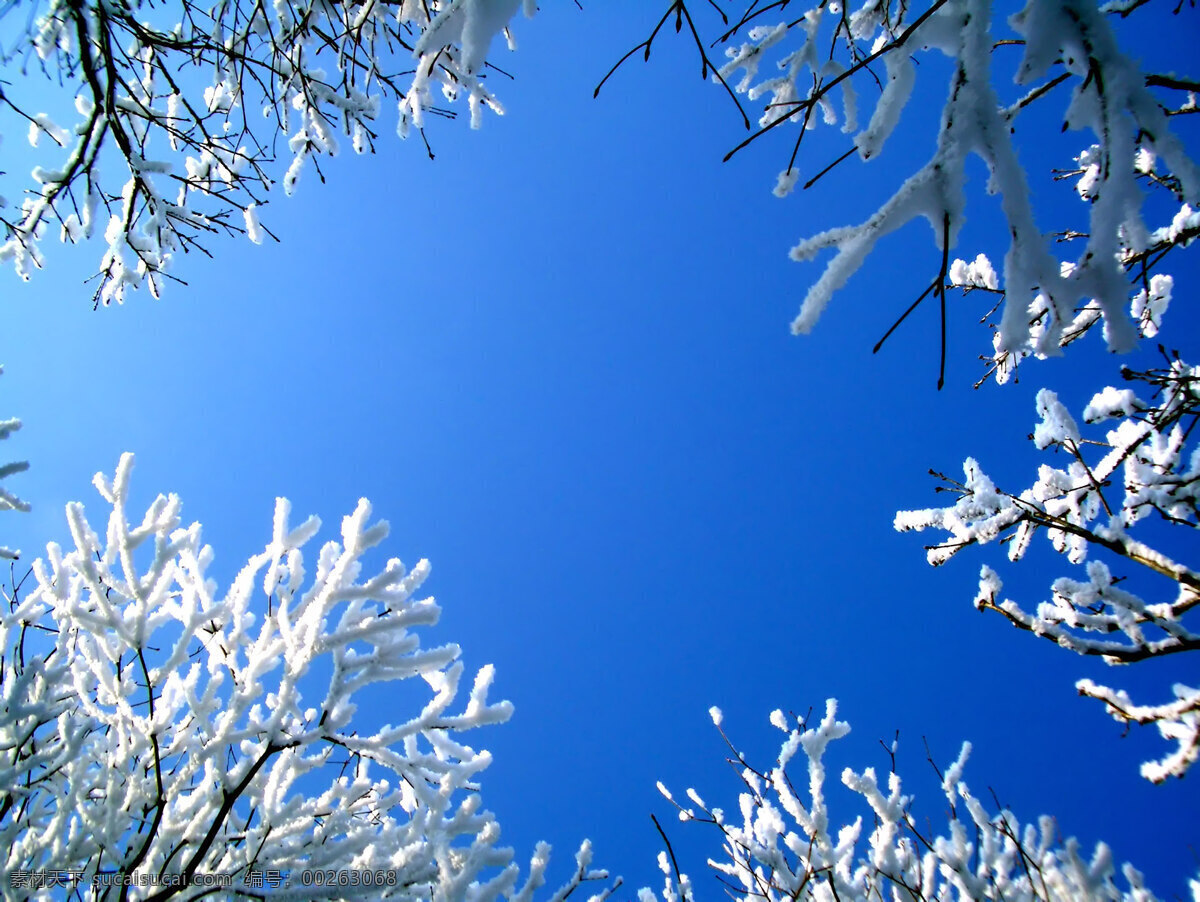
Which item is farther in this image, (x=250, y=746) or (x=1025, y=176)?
(x=250, y=746)

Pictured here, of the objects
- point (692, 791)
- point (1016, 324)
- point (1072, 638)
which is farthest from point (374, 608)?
point (692, 791)

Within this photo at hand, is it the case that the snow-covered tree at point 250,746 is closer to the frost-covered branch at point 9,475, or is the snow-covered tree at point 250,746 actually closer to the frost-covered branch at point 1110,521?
the frost-covered branch at point 9,475

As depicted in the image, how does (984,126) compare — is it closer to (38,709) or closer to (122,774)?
(122,774)

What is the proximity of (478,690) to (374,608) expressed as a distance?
0.71 meters

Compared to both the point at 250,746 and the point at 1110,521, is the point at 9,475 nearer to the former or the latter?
the point at 250,746

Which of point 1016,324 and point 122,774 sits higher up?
point 122,774

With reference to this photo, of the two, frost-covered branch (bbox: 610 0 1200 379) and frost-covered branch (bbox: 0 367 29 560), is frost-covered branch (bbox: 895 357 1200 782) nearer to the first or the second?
frost-covered branch (bbox: 610 0 1200 379)

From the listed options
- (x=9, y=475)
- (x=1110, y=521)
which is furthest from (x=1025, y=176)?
(x=9, y=475)

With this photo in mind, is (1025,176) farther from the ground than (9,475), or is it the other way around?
(9,475)

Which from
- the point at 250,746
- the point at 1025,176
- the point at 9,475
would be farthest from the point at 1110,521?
the point at 9,475

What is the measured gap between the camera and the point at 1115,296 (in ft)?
3.09

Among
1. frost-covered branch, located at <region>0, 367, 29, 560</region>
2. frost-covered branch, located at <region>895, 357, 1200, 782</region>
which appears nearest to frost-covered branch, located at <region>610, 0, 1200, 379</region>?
frost-covered branch, located at <region>895, 357, 1200, 782</region>

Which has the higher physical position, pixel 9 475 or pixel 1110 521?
pixel 9 475

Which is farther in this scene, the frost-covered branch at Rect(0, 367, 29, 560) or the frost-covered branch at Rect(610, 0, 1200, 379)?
the frost-covered branch at Rect(0, 367, 29, 560)
